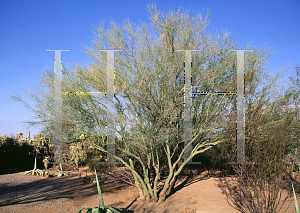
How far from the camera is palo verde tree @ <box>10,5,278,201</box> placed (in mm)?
6832

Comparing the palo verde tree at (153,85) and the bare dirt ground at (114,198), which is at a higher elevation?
the palo verde tree at (153,85)

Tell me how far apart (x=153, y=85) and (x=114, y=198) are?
423 cm

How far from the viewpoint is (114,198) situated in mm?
8508

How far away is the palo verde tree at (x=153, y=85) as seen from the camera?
6832mm

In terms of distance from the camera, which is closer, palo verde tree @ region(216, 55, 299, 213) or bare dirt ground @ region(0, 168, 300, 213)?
palo verde tree @ region(216, 55, 299, 213)

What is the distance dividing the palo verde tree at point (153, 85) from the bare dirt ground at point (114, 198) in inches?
34.1

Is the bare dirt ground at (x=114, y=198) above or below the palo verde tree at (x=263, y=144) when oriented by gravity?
below

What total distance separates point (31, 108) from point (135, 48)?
353 cm

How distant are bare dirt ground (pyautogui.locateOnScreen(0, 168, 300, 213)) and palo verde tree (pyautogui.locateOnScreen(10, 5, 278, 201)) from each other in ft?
2.84

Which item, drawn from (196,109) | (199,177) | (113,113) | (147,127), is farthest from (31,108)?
(199,177)

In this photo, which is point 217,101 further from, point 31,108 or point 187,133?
point 31,108

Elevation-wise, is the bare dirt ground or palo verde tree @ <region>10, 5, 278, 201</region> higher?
palo verde tree @ <region>10, 5, 278, 201</region>

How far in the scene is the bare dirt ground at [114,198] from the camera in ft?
22.7

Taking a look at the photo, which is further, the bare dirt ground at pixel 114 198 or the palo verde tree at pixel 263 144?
the bare dirt ground at pixel 114 198
